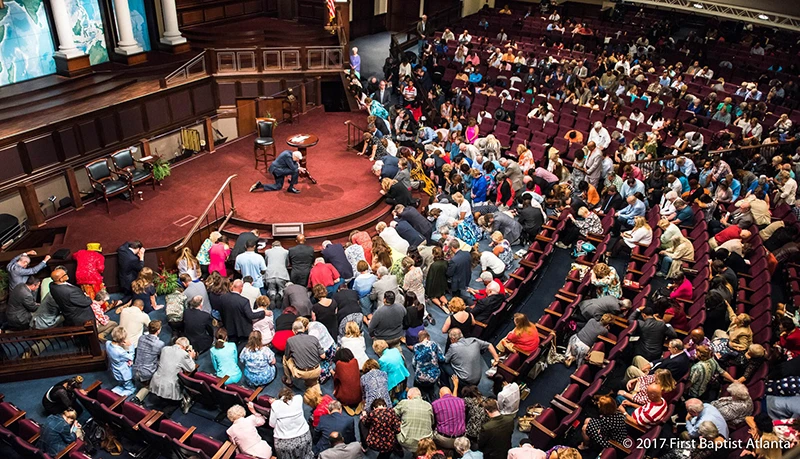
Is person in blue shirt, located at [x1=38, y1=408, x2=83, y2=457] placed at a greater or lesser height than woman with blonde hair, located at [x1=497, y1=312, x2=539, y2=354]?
lesser

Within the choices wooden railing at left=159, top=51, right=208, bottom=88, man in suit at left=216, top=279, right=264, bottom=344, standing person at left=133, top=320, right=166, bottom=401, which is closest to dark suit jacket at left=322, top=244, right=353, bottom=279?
man in suit at left=216, top=279, right=264, bottom=344

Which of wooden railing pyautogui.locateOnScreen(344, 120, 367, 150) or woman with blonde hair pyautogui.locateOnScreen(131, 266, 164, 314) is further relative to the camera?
wooden railing pyautogui.locateOnScreen(344, 120, 367, 150)

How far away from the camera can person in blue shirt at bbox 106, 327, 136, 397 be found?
729 cm

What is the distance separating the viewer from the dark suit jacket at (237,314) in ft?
26.0

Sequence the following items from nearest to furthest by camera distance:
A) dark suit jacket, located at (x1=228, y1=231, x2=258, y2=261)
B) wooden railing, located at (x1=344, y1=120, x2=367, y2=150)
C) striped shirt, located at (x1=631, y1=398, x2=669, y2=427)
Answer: striped shirt, located at (x1=631, y1=398, x2=669, y2=427) → dark suit jacket, located at (x1=228, y1=231, x2=258, y2=261) → wooden railing, located at (x1=344, y1=120, x2=367, y2=150)

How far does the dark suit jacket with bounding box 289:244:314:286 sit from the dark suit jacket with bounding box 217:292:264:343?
1182 millimetres

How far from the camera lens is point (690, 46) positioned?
19.9 m

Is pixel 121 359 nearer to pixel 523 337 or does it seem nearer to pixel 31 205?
pixel 31 205

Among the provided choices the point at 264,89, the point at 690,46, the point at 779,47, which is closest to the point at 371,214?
the point at 264,89

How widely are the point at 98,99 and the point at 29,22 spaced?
2.49 meters

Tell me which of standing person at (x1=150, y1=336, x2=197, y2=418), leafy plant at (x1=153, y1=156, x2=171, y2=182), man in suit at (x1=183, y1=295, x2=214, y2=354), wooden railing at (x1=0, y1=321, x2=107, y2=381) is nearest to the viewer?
standing person at (x1=150, y1=336, x2=197, y2=418)

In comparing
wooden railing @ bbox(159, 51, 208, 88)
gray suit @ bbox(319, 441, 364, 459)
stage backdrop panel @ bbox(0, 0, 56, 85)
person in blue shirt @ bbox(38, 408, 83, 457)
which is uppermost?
stage backdrop panel @ bbox(0, 0, 56, 85)

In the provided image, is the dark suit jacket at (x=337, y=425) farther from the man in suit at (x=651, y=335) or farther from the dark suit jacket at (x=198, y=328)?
the man in suit at (x=651, y=335)

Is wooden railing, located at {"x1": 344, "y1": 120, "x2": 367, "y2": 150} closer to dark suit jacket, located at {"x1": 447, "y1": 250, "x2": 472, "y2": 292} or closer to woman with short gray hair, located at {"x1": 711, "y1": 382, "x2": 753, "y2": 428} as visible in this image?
dark suit jacket, located at {"x1": 447, "y1": 250, "x2": 472, "y2": 292}
